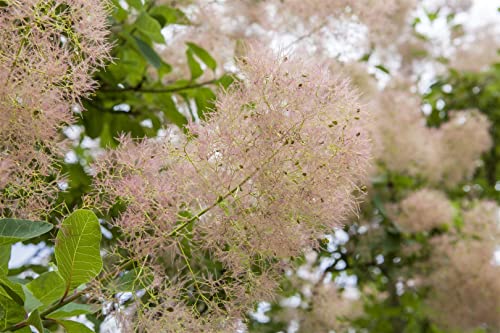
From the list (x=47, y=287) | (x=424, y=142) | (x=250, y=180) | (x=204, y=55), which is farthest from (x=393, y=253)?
(x=47, y=287)

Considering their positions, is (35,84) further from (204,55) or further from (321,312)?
(321,312)

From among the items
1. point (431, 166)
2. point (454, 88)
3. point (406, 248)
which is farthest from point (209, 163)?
point (454, 88)

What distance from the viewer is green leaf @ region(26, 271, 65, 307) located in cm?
116

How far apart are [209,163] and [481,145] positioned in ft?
8.50

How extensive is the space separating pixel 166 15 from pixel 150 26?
25cm

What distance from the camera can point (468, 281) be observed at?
109 inches

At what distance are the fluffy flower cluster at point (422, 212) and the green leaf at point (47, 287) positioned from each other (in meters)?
2.02

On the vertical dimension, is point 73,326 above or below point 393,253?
above

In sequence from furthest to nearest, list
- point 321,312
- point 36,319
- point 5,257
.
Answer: point 321,312 → point 5,257 → point 36,319

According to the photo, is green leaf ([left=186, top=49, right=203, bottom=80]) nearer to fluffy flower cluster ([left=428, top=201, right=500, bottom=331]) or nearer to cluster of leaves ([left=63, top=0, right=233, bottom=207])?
cluster of leaves ([left=63, top=0, right=233, bottom=207])

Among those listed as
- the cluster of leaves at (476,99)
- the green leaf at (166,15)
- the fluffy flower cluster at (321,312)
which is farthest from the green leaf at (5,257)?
the cluster of leaves at (476,99)

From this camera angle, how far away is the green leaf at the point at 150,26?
5.94 feet

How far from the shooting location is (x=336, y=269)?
2.78 meters

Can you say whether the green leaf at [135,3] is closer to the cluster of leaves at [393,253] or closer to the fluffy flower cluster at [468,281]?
the cluster of leaves at [393,253]
